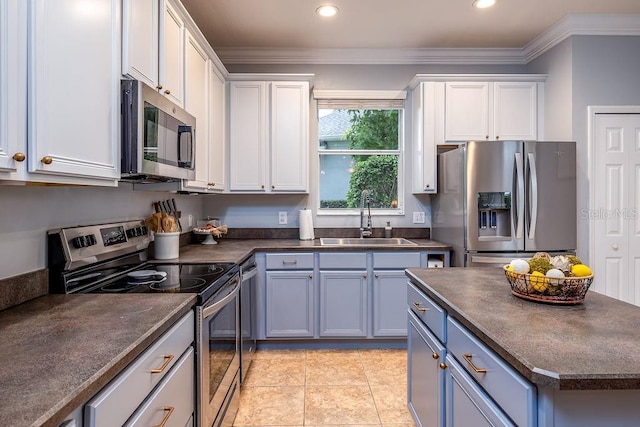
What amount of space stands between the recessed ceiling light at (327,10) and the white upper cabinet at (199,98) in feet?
2.99

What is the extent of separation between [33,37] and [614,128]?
369 cm

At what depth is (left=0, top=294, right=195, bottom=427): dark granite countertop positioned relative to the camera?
0.69 m

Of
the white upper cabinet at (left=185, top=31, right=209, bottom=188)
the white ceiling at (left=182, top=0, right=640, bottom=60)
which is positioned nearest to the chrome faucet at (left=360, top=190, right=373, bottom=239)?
the white ceiling at (left=182, top=0, right=640, bottom=60)

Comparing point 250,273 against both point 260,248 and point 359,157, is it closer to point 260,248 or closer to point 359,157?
point 260,248

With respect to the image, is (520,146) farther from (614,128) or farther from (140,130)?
(140,130)

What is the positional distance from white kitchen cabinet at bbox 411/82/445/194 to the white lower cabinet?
1.60m

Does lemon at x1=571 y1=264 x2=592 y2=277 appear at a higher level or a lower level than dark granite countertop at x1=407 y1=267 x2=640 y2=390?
higher

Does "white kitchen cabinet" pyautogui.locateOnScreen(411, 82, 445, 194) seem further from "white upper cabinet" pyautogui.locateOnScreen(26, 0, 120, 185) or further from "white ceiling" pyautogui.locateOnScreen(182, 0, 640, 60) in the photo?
"white upper cabinet" pyautogui.locateOnScreen(26, 0, 120, 185)

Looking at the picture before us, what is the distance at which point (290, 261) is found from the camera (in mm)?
3010

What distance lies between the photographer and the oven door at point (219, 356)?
152 cm

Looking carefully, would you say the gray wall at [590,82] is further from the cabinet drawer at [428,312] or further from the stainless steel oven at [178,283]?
the stainless steel oven at [178,283]

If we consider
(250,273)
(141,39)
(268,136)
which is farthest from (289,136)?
(141,39)

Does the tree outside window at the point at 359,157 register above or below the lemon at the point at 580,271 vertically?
above

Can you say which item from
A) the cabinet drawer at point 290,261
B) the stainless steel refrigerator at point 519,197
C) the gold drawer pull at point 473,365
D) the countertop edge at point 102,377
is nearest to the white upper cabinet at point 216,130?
the cabinet drawer at point 290,261
